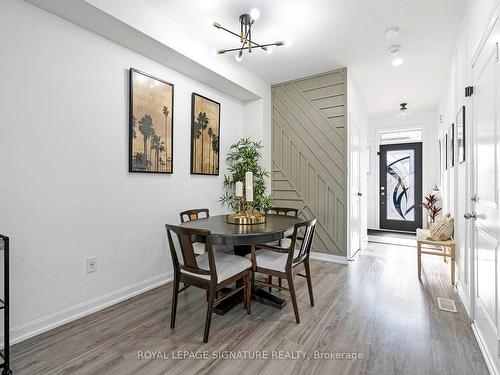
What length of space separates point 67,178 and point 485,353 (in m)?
3.31

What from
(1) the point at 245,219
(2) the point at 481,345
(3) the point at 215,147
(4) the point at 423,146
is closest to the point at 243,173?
(3) the point at 215,147

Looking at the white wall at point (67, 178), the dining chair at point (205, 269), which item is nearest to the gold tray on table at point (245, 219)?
the dining chair at point (205, 269)

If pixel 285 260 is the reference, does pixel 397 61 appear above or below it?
above

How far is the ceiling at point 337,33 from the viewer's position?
251 cm

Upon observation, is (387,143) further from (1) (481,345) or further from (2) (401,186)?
(1) (481,345)

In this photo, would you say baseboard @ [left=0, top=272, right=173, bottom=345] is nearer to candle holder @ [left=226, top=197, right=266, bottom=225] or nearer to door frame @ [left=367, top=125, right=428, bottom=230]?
candle holder @ [left=226, top=197, right=266, bottom=225]

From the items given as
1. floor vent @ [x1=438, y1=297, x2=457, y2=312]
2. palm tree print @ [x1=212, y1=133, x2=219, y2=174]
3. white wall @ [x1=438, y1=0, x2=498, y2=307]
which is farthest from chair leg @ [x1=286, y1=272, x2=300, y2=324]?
palm tree print @ [x1=212, y1=133, x2=219, y2=174]

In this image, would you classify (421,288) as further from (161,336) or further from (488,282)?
(161,336)

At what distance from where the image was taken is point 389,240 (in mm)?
5422

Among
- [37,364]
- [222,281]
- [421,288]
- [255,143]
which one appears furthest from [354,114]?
[37,364]

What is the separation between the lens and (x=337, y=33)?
295cm

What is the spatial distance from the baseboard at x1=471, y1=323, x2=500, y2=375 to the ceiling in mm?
Answer: 2822

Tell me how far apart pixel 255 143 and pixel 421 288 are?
9.62ft

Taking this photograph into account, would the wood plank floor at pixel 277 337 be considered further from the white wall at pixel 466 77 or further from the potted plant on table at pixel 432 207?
the potted plant on table at pixel 432 207
